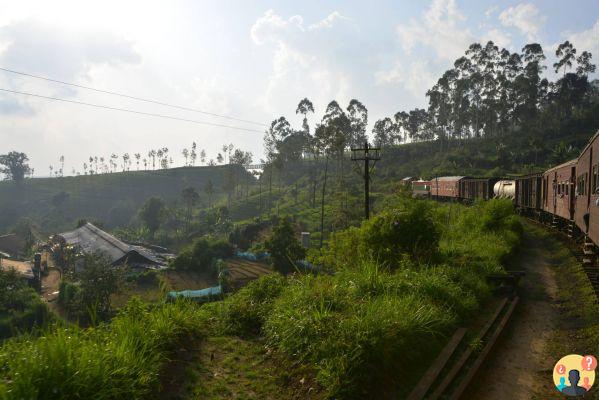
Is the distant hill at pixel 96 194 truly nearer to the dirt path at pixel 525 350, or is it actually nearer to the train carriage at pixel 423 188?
the train carriage at pixel 423 188

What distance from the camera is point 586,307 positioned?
989cm

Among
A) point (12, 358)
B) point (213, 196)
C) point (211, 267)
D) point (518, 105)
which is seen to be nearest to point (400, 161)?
point (518, 105)

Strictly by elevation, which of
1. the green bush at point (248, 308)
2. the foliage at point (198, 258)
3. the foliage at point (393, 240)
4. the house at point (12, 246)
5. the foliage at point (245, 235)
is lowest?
the house at point (12, 246)

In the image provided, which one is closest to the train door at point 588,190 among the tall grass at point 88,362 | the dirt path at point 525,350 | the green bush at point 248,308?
A: the dirt path at point 525,350

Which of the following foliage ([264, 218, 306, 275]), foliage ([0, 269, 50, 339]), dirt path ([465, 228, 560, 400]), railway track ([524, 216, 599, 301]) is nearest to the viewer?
dirt path ([465, 228, 560, 400])

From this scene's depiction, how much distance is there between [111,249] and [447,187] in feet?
129

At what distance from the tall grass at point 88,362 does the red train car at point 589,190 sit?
1078 cm

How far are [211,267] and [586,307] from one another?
37293 millimetres

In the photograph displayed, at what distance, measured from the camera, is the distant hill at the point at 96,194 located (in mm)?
100188

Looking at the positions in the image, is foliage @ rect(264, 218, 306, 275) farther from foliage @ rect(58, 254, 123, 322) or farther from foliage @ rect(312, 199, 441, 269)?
foliage @ rect(312, 199, 441, 269)

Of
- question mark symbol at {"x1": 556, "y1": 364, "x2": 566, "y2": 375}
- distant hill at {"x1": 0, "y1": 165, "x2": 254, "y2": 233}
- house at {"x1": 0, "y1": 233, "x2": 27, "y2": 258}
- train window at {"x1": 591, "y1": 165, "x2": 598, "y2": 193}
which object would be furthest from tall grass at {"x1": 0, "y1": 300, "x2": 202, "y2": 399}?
distant hill at {"x1": 0, "y1": 165, "x2": 254, "y2": 233}

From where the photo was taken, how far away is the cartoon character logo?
285 cm

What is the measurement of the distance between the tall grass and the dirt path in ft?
15.4

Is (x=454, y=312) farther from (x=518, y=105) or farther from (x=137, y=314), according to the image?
(x=518, y=105)
